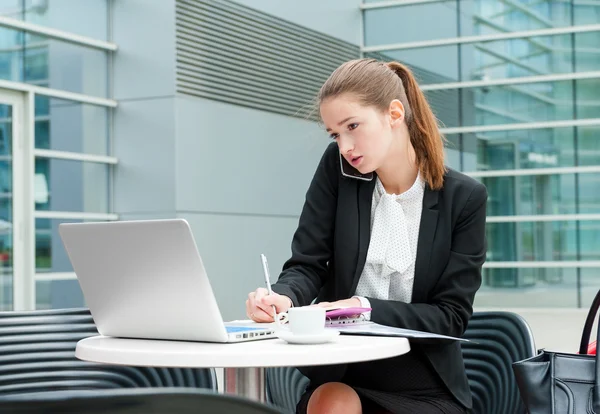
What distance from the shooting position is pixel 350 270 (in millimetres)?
2205

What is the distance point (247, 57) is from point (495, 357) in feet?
25.5

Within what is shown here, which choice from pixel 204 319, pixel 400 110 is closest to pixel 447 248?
pixel 400 110

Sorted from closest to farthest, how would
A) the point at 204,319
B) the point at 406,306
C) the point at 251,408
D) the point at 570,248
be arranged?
the point at 251,408 → the point at 204,319 → the point at 406,306 → the point at 570,248

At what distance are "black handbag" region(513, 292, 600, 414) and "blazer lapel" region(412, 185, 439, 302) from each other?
0.98 ft

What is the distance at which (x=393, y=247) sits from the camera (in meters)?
2.14

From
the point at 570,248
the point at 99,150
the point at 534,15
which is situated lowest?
the point at 570,248

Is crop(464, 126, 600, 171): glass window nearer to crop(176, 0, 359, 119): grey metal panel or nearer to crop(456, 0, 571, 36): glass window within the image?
crop(456, 0, 571, 36): glass window

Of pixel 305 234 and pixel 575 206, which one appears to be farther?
pixel 575 206

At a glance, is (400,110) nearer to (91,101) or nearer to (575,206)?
(91,101)

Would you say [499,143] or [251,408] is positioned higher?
[499,143]

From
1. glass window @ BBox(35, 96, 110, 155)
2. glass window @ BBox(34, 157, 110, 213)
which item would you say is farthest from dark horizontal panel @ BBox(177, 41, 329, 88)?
glass window @ BBox(34, 157, 110, 213)

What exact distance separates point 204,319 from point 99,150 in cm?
749

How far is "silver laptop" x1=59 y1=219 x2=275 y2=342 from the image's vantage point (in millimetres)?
1598

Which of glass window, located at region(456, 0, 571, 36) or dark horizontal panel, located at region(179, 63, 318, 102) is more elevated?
glass window, located at region(456, 0, 571, 36)
